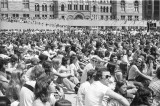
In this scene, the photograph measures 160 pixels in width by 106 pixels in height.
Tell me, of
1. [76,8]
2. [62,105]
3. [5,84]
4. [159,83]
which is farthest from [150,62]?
[76,8]

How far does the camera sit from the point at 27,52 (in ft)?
54.4

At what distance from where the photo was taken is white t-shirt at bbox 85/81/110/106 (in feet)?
22.1

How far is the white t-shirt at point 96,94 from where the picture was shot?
22.1 ft

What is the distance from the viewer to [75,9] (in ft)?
258

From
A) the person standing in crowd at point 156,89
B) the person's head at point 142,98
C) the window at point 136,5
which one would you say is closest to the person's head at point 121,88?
the person standing in crowd at point 156,89

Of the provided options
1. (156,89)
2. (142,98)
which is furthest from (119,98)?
(156,89)

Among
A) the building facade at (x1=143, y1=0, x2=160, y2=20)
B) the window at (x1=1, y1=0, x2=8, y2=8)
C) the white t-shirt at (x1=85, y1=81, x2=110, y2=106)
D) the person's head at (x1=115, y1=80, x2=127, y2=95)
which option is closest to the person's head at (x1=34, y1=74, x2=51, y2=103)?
the white t-shirt at (x1=85, y1=81, x2=110, y2=106)

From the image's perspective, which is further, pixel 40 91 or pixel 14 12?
pixel 14 12

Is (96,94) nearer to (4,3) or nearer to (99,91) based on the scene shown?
(99,91)

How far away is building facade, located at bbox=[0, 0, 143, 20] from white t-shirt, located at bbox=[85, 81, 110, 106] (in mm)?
66547

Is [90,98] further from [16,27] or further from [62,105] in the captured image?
[16,27]

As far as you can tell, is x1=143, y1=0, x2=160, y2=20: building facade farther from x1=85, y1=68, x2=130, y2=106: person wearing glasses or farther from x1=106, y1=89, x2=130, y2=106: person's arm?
x1=106, y1=89, x2=130, y2=106: person's arm

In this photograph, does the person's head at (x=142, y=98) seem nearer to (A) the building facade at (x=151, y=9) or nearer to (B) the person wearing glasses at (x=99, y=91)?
(B) the person wearing glasses at (x=99, y=91)

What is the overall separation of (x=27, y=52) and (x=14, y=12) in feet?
192
